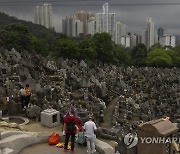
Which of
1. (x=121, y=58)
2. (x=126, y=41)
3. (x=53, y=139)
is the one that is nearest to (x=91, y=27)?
(x=126, y=41)

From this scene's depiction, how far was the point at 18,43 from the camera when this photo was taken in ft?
147

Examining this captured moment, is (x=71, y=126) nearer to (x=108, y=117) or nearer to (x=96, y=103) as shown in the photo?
(x=108, y=117)

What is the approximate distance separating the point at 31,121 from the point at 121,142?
6.18 metres

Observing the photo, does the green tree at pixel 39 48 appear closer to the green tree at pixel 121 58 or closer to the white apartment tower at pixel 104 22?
the green tree at pixel 121 58

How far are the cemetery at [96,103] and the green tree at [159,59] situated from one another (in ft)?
84.3

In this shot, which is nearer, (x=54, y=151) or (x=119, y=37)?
(x=54, y=151)

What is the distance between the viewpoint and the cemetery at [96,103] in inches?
385

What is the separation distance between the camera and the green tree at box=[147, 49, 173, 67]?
55906 millimetres

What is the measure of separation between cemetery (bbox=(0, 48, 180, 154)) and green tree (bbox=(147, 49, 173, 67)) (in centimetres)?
2568

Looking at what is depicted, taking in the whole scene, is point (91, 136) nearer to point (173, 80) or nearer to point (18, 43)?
point (173, 80)

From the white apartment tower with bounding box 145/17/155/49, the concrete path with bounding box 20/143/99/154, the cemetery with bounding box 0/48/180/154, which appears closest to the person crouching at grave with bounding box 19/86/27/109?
the cemetery with bounding box 0/48/180/154

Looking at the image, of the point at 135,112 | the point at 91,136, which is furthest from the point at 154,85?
the point at 91,136

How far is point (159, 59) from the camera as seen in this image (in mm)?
55906

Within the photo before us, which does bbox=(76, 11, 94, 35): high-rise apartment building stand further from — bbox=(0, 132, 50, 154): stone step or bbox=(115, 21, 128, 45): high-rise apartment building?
bbox=(0, 132, 50, 154): stone step
